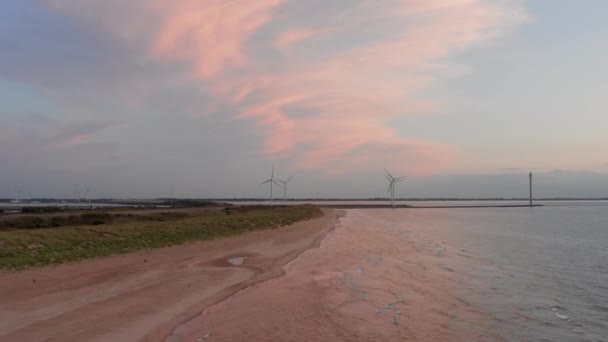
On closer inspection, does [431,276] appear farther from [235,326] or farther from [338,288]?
[235,326]

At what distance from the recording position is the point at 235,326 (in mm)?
13000

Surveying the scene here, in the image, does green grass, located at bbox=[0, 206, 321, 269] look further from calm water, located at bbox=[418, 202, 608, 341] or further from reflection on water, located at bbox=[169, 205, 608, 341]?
calm water, located at bbox=[418, 202, 608, 341]

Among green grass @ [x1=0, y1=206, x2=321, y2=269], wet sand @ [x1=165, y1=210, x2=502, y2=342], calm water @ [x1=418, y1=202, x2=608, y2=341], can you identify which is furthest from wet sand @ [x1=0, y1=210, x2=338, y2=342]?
calm water @ [x1=418, y1=202, x2=608, y2=341]

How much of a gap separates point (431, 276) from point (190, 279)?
12631 millimetres

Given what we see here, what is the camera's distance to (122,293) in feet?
53.4

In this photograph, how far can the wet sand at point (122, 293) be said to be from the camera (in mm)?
11719

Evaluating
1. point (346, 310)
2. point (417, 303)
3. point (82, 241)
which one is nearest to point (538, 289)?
point (417, 303)

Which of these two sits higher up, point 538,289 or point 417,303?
point 417,303

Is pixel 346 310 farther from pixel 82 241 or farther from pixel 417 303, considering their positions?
pixel 82 241

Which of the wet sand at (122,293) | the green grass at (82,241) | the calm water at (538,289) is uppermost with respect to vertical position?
the green grass at (82,241)

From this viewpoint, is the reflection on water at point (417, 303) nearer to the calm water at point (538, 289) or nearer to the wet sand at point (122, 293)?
the calm water at point (538, 289)

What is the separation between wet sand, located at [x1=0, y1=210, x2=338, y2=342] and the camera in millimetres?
11719

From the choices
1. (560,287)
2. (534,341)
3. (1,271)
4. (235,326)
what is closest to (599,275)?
(560,287)

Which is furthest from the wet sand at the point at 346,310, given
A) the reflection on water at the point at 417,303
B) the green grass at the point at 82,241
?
the green grass at the point at 82,241
